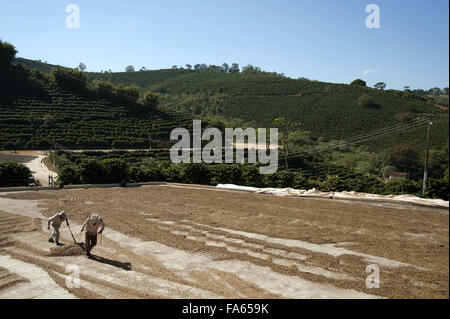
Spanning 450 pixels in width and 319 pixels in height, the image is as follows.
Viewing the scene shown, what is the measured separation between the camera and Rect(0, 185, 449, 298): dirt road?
670 centimetres

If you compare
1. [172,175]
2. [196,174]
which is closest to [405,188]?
[196,174]

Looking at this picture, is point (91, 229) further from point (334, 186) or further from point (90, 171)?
point (334, 186)

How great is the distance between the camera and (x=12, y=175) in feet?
64.4

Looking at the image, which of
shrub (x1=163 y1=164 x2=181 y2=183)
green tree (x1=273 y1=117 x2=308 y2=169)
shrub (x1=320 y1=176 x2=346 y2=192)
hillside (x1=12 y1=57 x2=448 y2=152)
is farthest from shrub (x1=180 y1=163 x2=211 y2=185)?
hillside (x1=12 y1=57 x2=448 y2=152)

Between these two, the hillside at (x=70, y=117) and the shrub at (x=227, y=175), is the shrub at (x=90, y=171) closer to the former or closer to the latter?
the shrub at (x=227, y=175)

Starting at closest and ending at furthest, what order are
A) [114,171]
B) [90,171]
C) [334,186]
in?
[334,186] → [90,171] → [114,171]

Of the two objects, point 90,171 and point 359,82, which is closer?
point 90,171

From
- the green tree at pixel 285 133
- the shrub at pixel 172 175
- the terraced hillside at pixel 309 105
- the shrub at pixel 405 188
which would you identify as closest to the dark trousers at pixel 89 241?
the shrub at pixel 172 175

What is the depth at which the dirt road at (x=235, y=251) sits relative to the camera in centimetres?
670

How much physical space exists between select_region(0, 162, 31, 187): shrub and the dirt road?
5.24 meters

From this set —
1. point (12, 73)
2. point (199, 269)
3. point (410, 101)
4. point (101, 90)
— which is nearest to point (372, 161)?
point (410, 101)

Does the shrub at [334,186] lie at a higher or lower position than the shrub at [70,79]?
lower

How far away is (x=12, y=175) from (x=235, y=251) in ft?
54.2

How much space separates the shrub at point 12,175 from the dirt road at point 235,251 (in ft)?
17.2
